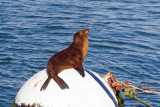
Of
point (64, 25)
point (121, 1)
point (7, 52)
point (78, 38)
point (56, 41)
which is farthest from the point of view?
point (121, 1)

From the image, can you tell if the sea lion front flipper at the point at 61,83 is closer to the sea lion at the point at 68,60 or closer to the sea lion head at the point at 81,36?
the sea lion at the point at 68,60

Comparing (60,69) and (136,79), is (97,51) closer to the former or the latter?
(136,79)

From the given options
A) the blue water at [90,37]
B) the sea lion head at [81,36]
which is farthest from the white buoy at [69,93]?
the blue water at [90,37]

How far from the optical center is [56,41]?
50.8 feet

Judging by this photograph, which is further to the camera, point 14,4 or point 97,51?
point 14,4

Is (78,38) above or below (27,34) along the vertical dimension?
above

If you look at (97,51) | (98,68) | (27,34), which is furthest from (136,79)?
(27,34)

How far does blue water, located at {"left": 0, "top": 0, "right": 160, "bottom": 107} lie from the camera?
1214 cm

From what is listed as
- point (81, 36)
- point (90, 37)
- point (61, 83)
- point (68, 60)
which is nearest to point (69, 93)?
point (61, 83)

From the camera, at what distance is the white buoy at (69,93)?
22.4 ft

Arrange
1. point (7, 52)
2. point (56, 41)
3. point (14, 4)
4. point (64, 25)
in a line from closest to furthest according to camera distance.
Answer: point (7, 52), point (56, 41), point (64, 25), point (14, 4)

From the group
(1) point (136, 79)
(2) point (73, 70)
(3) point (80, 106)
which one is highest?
(2) point (73, 70)

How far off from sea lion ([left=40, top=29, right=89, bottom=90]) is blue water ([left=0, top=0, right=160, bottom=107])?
2.66m

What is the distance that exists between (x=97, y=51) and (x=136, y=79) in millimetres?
2974
